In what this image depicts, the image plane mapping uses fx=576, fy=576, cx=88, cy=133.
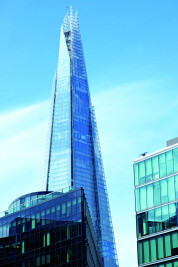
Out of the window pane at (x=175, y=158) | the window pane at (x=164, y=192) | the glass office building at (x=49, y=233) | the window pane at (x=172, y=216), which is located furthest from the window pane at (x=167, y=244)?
the glass office building at (x=49, y=233)

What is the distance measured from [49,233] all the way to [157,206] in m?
34.2

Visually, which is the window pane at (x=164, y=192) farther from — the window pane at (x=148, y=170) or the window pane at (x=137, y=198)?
the window pane at (x=137, y=198)

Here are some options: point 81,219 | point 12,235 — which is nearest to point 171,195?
point 81,219

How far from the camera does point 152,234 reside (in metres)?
73.3

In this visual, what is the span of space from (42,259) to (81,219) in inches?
406

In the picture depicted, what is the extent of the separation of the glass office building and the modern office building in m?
24.0

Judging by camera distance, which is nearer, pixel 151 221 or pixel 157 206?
pixel 157 206

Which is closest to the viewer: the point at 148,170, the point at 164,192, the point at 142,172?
the point at 164,192

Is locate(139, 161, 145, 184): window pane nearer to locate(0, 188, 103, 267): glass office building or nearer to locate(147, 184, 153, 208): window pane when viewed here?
locate(147, 184, 153, 208): window pane

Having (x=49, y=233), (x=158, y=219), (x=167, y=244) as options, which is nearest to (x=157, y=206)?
(x=158, y=219)

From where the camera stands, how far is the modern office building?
7100 centimetres

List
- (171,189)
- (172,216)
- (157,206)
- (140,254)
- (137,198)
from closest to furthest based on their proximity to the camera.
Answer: (172,216) < (140,254) < (171,189) < (157,206) < (137,198)

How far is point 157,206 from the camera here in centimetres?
7412

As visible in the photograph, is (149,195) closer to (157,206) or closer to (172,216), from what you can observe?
(157,206)
